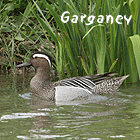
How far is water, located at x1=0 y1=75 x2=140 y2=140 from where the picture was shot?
13.1ft

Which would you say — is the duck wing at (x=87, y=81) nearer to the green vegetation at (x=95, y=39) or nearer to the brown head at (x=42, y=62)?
the green vegetation at (x=95, y=39)

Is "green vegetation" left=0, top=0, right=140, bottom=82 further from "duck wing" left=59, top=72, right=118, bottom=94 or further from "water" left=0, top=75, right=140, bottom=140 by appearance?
"water" left=0, top=75, right=140, bottom=140

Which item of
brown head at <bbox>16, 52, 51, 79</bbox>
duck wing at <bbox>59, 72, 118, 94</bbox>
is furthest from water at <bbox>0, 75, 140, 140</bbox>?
brown head at <bbox>16, 52, 51, 79</bbox>

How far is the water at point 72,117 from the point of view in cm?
400

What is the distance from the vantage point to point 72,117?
4891mm

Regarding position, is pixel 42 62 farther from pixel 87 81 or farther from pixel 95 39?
pixel 95 39

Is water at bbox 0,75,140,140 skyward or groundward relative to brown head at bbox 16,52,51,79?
groundward

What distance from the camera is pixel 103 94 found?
6.94m

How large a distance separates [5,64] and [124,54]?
330 centimetres

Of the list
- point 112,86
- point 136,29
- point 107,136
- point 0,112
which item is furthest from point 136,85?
point 107,136

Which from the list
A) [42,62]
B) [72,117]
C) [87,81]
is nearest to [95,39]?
[87,81]

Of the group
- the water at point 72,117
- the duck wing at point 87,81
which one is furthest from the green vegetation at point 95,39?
the water at point 72,117

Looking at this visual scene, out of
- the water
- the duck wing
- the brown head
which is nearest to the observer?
the water

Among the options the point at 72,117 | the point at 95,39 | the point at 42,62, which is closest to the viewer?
the point at 72,117
